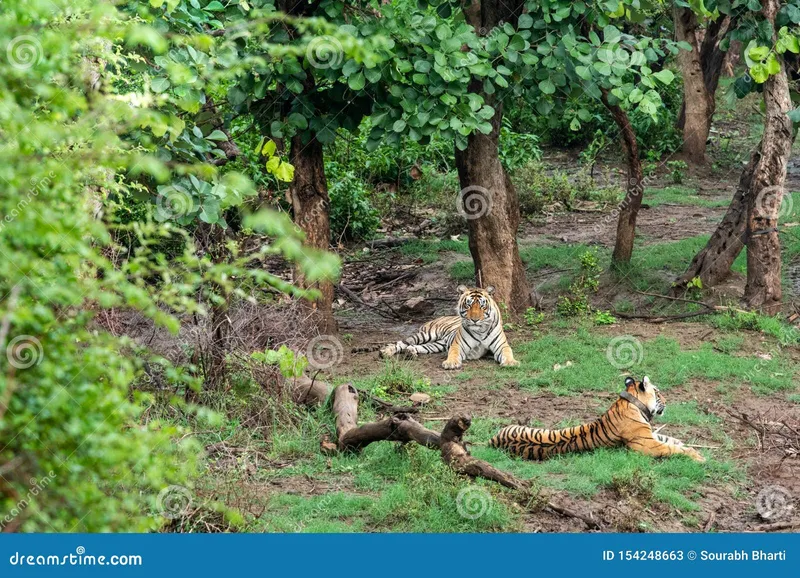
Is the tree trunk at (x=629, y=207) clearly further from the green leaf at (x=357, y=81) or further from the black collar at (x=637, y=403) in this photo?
the black collar at (x=637, y=403)

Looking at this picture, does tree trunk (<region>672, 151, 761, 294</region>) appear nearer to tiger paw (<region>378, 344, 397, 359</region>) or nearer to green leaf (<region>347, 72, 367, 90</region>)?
tiger paw (<region>378, 344, 397, 359</region>)

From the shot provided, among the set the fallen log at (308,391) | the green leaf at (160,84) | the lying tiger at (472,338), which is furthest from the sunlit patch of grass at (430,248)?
the green leaf at (160,84)

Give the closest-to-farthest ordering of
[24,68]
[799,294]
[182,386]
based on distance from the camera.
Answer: [24,68] → [182,386] → [799,294]

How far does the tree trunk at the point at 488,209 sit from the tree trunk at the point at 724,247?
83.8 inches

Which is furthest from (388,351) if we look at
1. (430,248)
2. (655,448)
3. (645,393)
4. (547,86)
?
(430,248)

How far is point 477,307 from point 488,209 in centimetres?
149

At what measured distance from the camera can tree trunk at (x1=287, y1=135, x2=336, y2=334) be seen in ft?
38.4

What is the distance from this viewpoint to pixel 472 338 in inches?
458

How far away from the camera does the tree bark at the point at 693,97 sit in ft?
61.8

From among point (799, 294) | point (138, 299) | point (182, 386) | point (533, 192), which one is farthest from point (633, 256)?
point (138, 299)

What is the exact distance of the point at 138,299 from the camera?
3822 millimetres

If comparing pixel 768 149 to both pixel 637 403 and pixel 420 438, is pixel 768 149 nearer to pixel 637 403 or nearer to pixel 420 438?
pixel 637 403

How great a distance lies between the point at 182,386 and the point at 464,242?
8.06m

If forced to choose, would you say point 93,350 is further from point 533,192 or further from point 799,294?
point 533,192
